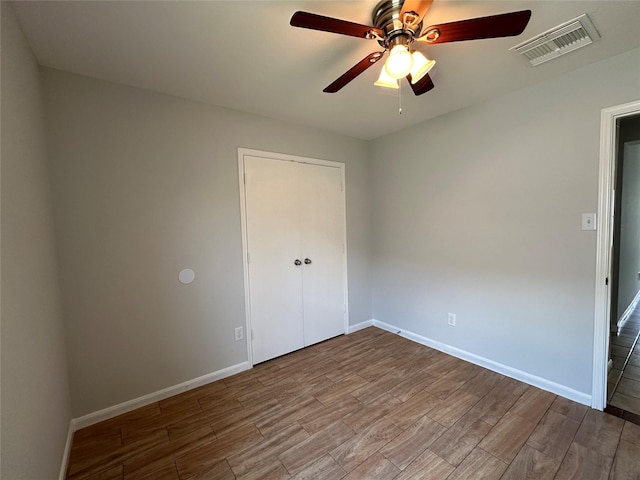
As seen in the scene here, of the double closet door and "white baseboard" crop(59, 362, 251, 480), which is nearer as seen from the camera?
"white baseboard" crop(59, 362, 251, 480)

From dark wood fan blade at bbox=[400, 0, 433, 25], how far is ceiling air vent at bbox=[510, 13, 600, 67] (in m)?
0.90

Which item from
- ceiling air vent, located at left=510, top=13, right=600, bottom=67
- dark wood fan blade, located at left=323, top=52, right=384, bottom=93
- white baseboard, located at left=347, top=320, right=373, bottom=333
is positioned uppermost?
ceiling air vent, located at left=510, top=13, right=600, bottom=67

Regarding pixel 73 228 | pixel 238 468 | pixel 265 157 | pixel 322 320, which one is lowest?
pixel 238 468

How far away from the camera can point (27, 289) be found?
4.09 ft

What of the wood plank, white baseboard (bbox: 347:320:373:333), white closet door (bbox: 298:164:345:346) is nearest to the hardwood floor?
the wood plank

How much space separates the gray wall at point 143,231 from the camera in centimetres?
187

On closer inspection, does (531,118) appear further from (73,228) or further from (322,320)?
(73,228)

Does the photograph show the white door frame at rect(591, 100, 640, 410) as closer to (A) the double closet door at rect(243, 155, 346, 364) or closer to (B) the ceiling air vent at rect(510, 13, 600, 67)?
(B) the ceiling air vent at rect(510, 13, 600, 67)

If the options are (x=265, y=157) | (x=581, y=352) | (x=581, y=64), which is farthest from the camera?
(x=265, y=157)

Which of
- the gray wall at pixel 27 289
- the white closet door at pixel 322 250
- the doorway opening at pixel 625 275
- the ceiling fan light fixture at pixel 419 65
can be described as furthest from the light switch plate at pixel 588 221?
the gray wall at pixel 27 289

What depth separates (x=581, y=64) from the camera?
6.09ft

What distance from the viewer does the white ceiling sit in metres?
1.34

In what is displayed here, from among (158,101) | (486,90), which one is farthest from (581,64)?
(158,101)

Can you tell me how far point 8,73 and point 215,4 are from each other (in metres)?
0.97
